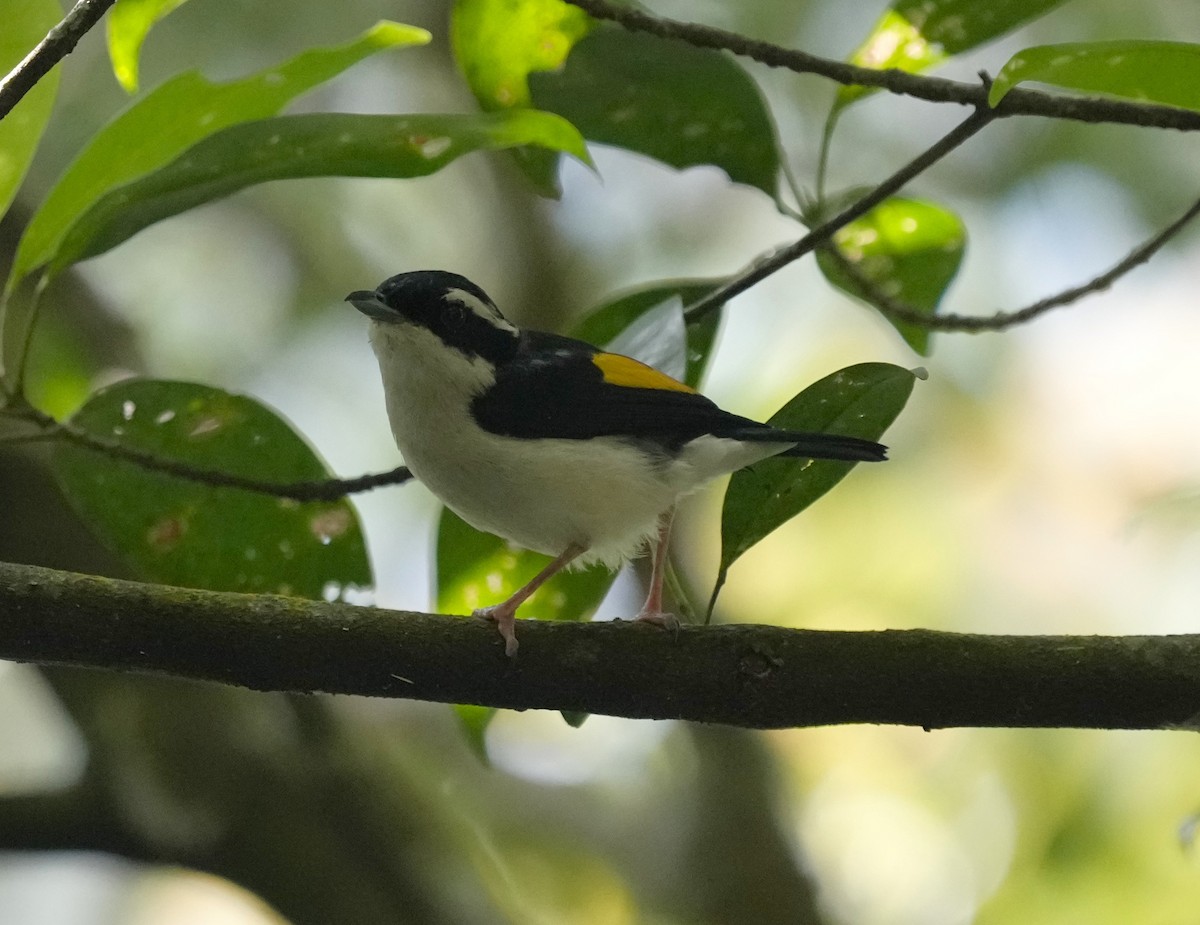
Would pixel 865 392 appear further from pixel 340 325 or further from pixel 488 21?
pixel 340 325

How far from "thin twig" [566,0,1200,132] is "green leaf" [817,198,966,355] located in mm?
713

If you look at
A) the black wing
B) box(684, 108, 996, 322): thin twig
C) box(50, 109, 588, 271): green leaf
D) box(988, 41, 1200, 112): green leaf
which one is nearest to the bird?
the black wing

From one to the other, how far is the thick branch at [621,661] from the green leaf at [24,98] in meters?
1.10

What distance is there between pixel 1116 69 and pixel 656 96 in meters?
1.09

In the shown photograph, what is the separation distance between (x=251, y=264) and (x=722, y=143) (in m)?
3.91

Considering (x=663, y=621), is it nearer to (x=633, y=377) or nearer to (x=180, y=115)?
(x=633, y=377)

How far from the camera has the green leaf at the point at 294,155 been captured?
8.13 feet

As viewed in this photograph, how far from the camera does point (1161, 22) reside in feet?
18.4

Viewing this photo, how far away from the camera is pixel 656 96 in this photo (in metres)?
2.88

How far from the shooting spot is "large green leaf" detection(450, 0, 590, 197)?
2.90 meters

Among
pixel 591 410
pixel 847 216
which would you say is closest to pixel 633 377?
pixel 591 410

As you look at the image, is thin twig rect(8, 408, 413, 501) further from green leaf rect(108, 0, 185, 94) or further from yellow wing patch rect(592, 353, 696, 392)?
green leaf rect(108, 0, 185, 94)

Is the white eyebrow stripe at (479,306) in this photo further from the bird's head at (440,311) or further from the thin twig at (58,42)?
the thin twig at (58,42)

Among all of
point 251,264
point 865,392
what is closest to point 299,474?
point 865,392
